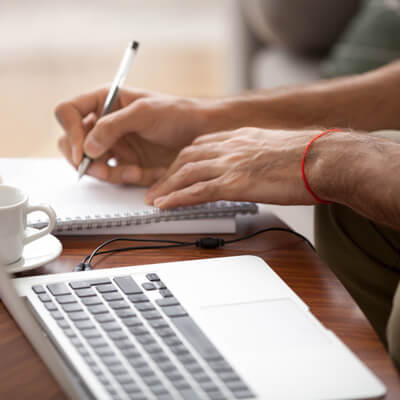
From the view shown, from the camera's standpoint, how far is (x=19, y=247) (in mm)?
648

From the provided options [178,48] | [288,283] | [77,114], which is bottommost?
[178,48]

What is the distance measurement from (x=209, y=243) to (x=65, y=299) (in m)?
0.21

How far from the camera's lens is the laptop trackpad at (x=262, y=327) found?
0.49 meters

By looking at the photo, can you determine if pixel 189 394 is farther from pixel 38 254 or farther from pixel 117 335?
pixel 38 254

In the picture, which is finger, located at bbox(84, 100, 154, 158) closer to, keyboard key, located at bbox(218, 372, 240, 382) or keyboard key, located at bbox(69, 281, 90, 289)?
keyboard key, located at bbox(69, 281, 90, 289)

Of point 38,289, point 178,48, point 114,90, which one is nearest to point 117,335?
point 38,289

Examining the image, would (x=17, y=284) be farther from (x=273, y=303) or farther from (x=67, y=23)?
(x=67, y=23)

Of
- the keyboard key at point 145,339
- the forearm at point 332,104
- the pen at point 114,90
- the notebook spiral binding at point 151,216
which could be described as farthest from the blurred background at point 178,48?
the keyboard key at point 145,339

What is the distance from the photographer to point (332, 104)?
43.6 inches

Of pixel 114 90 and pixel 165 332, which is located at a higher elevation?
pixel 114 90

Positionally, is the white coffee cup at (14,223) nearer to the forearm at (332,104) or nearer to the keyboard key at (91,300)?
the keyboard key at (91,300)

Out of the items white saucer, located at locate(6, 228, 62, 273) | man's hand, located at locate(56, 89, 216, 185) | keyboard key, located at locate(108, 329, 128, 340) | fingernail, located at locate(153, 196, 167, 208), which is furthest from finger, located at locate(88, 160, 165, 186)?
keyboard key, located at locate(108, 329, 128, 340)

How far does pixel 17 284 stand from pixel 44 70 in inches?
140

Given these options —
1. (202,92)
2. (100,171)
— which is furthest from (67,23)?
(100,171)
